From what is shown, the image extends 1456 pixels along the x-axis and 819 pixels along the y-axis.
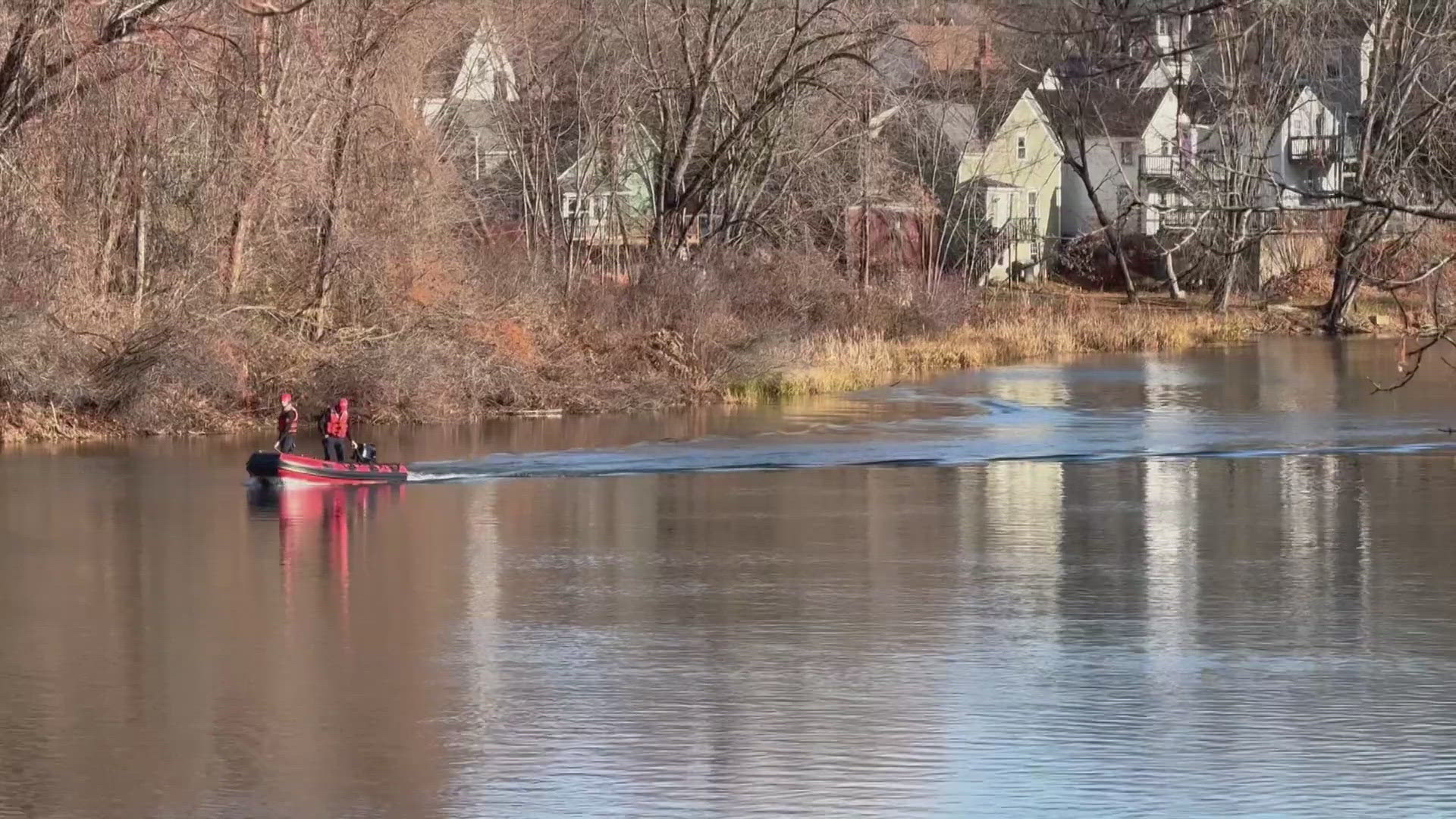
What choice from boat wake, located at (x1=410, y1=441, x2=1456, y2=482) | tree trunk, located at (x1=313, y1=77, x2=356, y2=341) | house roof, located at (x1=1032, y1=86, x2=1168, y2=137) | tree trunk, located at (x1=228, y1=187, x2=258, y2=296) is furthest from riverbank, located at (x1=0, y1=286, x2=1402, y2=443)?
house roof, located at (x1=1032, y1=86, x2=1168, y2=137)

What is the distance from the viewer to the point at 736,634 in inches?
620

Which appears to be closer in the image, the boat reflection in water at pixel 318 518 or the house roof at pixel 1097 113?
the boat reflection in water at pixel 318 518

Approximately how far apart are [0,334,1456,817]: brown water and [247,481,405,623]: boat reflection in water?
0.07m

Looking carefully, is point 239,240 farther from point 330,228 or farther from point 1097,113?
point 1097,113

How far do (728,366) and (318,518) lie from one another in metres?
16.4

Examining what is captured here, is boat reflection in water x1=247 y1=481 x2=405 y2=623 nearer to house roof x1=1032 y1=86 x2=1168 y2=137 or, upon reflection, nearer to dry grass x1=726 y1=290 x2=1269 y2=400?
dry grass x1=726 y1=290 x2=1269 y2=400

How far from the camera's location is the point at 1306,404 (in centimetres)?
3703

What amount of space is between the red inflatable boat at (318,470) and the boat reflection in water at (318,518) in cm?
10

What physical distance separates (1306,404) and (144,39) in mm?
20288

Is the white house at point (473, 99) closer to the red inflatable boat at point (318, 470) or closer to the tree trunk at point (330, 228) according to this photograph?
the tree trunk at point (330, 228)

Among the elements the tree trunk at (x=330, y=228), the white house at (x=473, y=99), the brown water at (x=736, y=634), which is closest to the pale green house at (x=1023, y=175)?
the white house at (x=473, y=99)

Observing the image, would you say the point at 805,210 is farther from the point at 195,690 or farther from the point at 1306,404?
the point at 195,690

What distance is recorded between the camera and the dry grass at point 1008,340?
4059 centimetres

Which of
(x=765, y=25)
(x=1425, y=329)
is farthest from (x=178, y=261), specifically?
(x=1425, y=329)
